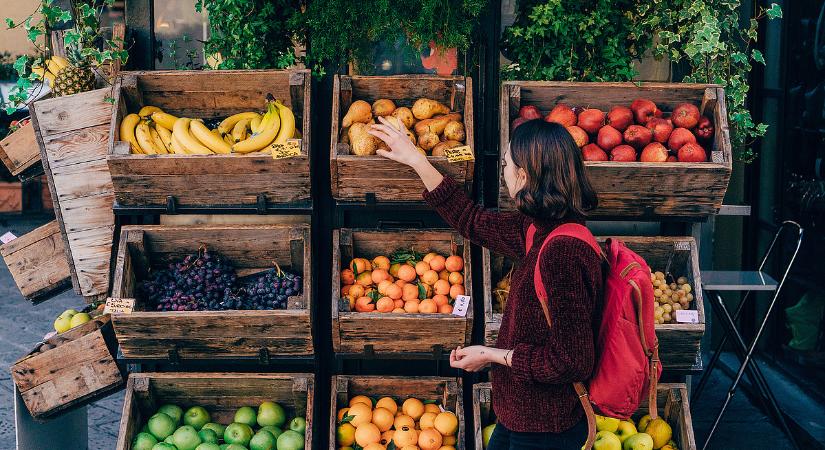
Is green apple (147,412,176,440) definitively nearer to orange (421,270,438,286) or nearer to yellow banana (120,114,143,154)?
yellow banana (120,114,143,154)

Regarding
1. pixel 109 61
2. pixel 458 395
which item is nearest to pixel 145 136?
pixel 109 61

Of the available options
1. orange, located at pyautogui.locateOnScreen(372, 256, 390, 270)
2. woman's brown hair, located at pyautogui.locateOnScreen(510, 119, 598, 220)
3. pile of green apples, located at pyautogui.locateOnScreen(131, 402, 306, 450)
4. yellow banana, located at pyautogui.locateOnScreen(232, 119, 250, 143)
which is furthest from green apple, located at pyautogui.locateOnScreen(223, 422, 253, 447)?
woman's brown hair, located at pyautogui.locateOnScreen(510, 119, 598, 220)

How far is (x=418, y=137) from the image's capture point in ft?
11.3

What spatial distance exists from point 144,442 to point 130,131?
4.59ft

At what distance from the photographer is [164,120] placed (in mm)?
3572

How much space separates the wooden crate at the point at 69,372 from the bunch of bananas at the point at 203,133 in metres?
0.94

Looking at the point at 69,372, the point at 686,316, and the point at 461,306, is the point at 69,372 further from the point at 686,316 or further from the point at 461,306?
the point at 686,316

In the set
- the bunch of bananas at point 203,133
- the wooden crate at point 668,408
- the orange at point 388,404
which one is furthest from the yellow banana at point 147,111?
the wooden crate at point 668,408

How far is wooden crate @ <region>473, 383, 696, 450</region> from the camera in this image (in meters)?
3.48

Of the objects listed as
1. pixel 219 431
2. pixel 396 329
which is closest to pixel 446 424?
pixel 396 329

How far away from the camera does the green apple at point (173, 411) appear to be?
12.0 feet

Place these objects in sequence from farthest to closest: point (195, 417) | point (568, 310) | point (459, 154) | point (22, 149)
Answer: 1. point (22, 149)
2. point (195, 417)
3. point (459, 154)
4. point (568, 310)

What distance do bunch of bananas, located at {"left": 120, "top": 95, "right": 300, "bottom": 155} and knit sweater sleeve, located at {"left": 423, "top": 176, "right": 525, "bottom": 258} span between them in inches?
30.3

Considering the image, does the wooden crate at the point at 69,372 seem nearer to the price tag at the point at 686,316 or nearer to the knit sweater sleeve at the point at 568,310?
the knit sweater sleeve at the point at 568,310
